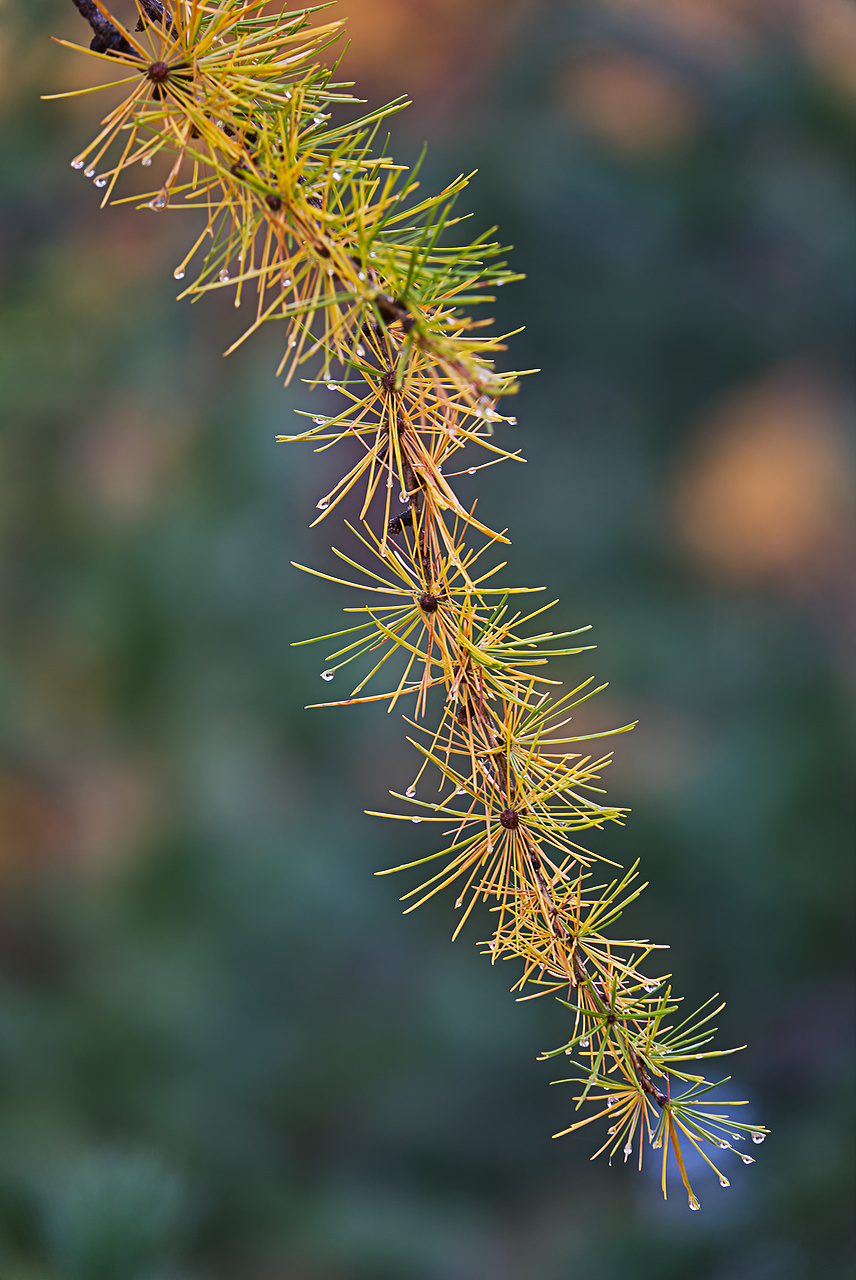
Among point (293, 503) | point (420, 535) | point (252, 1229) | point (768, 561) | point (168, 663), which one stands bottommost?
point (252, 1229)

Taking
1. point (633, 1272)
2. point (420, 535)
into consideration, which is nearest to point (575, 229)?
point (633, 1272)

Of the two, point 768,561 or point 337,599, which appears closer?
point 337,599

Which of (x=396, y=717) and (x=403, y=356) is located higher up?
(x=396, y=717)

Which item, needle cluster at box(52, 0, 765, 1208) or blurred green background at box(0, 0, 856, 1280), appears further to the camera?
blurred green background at box(0, 0, 856, 1280)

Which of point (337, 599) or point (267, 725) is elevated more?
point (337, 599)

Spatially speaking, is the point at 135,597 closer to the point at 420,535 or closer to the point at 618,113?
the point at 420,535

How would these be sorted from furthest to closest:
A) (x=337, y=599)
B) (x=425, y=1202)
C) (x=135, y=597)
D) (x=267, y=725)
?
(x=337, y=599), (x=425, y=1202), (x=267, y=725), (x=135, y=597)

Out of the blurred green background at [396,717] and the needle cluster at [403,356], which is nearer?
the needle cluster at [403,356]

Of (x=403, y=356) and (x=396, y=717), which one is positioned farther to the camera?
(x=396, y=717)
